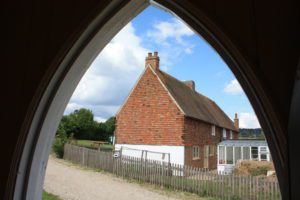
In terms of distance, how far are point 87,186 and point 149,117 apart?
3.11 metres

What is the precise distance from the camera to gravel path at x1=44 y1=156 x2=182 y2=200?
423 cm

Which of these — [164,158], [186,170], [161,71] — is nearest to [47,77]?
[186,170]

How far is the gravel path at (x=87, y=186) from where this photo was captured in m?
4.23

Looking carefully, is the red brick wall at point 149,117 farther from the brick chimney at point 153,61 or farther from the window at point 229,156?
the window at point 229,156

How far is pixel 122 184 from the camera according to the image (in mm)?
5512

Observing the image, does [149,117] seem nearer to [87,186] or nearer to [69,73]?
[87,186]

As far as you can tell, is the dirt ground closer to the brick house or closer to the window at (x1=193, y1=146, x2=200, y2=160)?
the brick house

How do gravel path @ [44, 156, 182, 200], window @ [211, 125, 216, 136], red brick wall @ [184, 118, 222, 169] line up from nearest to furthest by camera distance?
gravel path @ [44, 156, 182, 200], red brick wall @ [184, 118, 222, 169], window @ [211, 125, 216, 136]

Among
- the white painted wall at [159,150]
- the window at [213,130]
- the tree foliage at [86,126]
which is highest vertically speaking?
the window at [213,130]

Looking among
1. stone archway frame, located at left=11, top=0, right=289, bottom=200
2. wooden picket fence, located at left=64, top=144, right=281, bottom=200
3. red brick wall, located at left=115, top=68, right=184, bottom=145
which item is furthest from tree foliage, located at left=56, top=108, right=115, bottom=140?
red brick wall, located at left=115, top=68, right=184, bottom=145

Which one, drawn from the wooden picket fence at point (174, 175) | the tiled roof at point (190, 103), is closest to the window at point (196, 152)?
the tiled roof at point (190, 103)

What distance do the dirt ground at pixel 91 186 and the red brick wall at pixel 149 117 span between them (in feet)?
5.25

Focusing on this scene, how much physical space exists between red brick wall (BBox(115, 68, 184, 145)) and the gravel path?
1.63 meters

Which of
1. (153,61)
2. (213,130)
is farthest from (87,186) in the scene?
(213,130)
